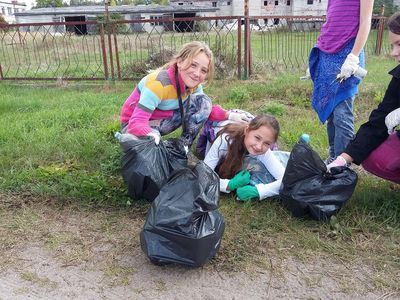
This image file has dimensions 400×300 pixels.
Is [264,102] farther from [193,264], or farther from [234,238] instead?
[193,264]

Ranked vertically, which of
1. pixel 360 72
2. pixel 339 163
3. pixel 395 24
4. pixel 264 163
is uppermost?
pixel 395 24

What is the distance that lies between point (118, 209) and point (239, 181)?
89 cm

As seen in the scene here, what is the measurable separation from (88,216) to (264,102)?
3685 millimetres

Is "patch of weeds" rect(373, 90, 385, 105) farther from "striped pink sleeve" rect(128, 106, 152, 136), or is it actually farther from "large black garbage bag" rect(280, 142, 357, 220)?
"striped pink sleeve" rect(128, 106, 152, 136)

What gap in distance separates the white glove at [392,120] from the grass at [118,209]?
21.2 inches

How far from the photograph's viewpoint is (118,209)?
9.66 feet

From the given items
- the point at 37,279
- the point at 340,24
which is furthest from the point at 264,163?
the point at 37,279

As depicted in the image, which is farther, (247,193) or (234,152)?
(234,152)

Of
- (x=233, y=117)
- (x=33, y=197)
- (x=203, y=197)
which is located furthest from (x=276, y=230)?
(x=33, y=197)

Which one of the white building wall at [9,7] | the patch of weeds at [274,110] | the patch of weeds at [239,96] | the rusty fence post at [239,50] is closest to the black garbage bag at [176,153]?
the patch of weeds at [274,110]

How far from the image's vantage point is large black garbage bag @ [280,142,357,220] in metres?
2.58

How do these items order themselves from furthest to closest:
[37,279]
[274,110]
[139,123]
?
1. [274,110]
2. [139,123]
3. [37,279]

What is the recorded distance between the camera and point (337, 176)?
8.57 ft

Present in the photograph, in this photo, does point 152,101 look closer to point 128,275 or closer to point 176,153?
point 176,153
